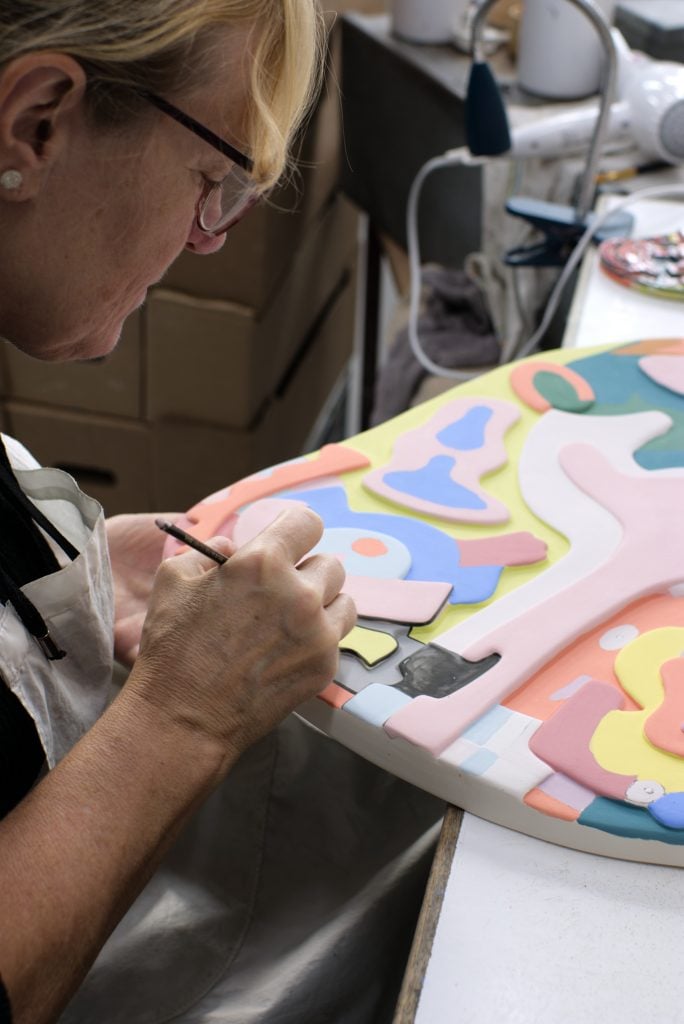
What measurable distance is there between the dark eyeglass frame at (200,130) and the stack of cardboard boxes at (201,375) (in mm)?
1214

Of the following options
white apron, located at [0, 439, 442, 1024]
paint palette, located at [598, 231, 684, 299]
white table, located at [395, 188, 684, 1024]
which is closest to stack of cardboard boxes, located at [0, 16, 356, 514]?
paint palette, located at [598, 231, 684, 299]

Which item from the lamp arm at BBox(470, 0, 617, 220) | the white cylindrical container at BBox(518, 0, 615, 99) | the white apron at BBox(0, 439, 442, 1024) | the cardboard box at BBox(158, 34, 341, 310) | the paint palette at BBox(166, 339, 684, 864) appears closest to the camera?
the paint palette at BBox(166, 339, 684, 864)

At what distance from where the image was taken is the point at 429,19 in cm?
212

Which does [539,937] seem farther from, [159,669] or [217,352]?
[217,352]

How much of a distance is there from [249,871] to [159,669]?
0.27 meters

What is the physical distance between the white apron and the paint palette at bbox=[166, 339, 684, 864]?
0.14 meters

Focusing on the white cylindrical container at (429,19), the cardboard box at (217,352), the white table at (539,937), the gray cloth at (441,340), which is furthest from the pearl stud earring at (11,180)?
the white cylindrical container at (429,19)

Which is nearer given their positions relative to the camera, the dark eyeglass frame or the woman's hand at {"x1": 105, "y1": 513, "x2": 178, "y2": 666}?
the dark eyeglass frame

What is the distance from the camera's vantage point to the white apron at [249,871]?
0.81 m

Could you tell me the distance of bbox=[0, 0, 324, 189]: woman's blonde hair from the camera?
61 centimetres

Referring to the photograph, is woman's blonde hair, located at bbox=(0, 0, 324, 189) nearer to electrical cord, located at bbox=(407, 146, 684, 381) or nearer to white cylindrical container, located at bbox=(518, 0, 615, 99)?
electrical cord, located at bbox=(407, 146, 684, 381)

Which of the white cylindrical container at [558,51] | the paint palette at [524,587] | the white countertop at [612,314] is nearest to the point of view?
the paint palette at [524,587]

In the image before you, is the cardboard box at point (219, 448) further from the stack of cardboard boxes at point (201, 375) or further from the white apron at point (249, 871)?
the white apron at point (249, 871)

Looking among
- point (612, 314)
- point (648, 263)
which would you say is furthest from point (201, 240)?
point (648, 263)
